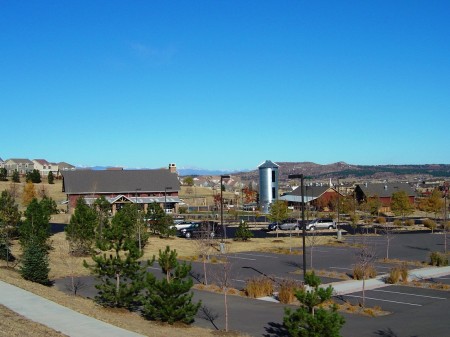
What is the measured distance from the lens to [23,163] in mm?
177375

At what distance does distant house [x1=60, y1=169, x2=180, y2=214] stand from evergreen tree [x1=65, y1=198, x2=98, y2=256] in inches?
1515

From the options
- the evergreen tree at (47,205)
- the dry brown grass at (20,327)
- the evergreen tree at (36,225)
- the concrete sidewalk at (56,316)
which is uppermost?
the evergreen tree at (47,205)

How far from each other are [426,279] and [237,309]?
11.5 m

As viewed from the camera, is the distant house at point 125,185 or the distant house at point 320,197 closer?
the distant house at point 125,185

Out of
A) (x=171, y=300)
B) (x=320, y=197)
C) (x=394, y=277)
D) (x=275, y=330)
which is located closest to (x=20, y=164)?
(x=320, y=197)

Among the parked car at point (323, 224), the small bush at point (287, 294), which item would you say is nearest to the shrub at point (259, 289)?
the small bush at point (287, 294)

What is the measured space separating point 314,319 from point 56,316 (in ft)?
25.3

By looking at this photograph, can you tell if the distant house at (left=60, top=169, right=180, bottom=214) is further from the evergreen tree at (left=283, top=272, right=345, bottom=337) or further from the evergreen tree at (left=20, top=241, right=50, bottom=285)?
the evergreen tree at (left=283, top=272, right=345, bottom=337)

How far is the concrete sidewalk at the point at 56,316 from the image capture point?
1463 cm

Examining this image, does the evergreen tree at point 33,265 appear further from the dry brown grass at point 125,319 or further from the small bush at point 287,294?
the small bush at point 287,294

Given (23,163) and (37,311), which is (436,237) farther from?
(23,163)

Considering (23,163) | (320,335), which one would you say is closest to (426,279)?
(320,335)

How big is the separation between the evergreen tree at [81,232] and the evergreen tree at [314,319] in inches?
884

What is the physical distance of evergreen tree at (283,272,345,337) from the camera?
13.5 metres
